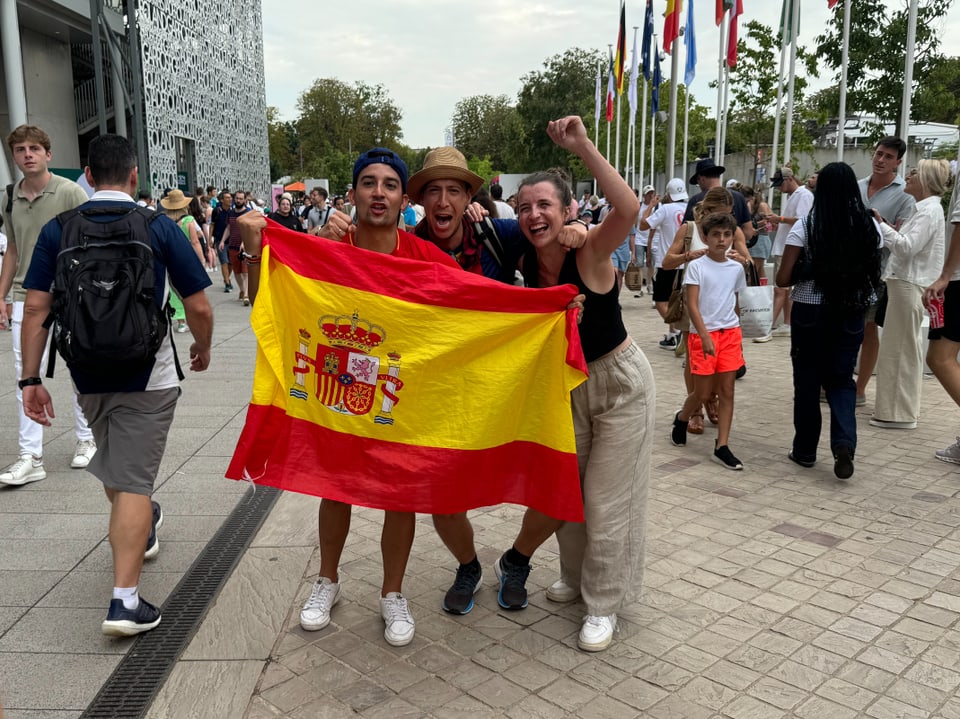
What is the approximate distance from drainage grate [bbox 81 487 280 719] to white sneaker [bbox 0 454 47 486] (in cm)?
143

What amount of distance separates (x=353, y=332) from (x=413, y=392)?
33 centimetres

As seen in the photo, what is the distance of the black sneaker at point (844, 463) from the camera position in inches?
218

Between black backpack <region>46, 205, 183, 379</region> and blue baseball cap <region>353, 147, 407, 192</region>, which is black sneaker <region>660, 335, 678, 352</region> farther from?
black backpack <region>46, 205, 183, 379</region>

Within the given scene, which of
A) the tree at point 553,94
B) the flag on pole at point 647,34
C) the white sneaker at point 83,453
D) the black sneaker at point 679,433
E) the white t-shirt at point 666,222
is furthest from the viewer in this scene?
the tree at point 553,94

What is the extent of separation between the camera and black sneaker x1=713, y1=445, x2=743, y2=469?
5.91m

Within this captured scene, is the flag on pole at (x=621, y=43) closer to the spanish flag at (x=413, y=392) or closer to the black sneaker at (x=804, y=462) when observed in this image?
the black sneaker at (x=804, y=462)

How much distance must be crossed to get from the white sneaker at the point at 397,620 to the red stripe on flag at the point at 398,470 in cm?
50

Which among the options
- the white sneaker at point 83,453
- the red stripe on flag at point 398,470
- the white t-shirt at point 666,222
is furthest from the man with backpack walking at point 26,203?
the white t-shirt at point 666,222

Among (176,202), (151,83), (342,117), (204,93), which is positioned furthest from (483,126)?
(176,202)

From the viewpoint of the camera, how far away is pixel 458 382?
3377 mm

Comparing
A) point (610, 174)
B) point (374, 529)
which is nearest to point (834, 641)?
point (610, 174)

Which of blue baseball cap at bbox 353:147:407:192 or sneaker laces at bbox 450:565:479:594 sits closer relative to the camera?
blue baseball cap at bbox 353:147:407:192

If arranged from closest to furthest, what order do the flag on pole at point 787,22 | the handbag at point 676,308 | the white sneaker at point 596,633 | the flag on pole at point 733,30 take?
the white sneaker at point 596,633, the handbag at point 676,308, the flag on pole at point 787,22, the flag on pole at point 733,30

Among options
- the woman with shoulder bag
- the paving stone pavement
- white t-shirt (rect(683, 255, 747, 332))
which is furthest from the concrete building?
the paving stone pavement
